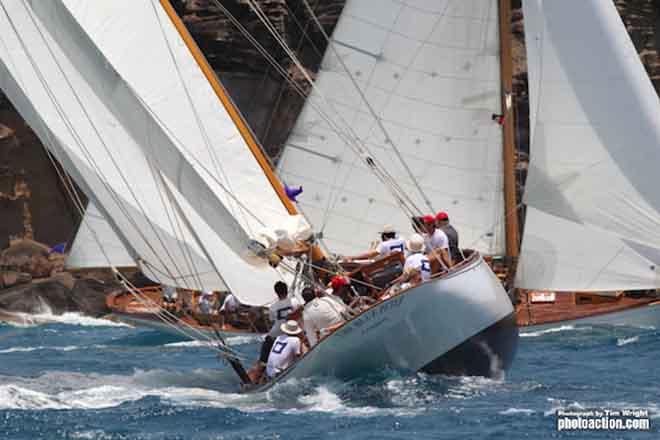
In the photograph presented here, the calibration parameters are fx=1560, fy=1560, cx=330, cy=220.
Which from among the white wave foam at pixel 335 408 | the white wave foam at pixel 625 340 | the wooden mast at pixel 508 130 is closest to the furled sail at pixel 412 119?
the wooden mast at pixel 508 130

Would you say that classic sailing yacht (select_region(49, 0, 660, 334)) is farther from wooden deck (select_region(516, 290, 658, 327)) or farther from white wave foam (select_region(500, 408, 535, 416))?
white wave foam (select_region(500, 408, 535, 416))

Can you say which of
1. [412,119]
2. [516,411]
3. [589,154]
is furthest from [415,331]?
[412,119]

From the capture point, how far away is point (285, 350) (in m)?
17.6

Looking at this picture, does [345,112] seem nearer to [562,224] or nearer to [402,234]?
[402,234]

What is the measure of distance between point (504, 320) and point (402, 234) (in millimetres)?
11519

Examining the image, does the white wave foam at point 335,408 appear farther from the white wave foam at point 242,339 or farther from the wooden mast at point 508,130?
the white wave foam at point 242,339

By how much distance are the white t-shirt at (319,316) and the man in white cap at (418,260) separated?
0.90m

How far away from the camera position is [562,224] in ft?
80.3

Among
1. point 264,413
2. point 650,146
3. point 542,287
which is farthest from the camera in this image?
point 542,287

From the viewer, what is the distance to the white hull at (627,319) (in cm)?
2725

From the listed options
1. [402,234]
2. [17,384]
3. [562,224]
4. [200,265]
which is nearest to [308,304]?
[200,265]

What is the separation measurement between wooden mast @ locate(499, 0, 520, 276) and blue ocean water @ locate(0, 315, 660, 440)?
5.76m

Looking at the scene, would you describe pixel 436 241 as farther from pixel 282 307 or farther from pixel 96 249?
pixel 96 249

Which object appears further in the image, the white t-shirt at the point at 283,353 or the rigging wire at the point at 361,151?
the rigging wire at the point at 361,151
